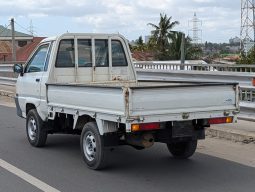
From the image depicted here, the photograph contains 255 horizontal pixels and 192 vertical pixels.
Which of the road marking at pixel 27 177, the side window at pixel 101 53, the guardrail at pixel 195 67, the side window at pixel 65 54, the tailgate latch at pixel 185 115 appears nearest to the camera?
the road marking at pixel 27 177

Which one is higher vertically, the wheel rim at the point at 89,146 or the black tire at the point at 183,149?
the wheel rim at the point at 89,146

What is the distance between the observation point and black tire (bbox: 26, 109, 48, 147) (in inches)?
362

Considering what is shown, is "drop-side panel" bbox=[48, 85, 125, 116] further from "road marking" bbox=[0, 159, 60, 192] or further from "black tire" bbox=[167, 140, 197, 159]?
"black tire" bbox=[167, 140, 197, 159]

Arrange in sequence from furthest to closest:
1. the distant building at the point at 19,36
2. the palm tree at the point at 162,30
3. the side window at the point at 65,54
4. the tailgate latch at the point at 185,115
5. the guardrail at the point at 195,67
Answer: the distant building at the point at 19,36 → the palm tree at the point at 162,30 → the guardrail at the point at 195,67 → the side window at the point at 65,54 → the tailgate latch at the point at 185,115

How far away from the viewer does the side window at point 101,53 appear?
9.38 metres

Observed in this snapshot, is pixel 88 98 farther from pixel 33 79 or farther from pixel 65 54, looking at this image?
pixel 33 79

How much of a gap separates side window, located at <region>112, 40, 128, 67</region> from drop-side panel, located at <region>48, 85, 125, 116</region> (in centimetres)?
162

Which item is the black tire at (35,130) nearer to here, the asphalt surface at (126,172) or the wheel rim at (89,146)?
the asphalt surface at (126,172)

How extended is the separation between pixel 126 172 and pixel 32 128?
9.24 feet

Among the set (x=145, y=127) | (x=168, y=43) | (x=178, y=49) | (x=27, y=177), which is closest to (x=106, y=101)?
(x=145, y=127)

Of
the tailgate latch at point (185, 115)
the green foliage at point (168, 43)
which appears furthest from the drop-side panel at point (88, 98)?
the green foliage at point (168, 43)

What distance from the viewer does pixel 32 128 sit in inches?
376

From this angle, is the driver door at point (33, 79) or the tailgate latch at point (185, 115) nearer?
the tailgate latch at point (185, 115)

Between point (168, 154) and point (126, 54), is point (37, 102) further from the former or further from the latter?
point (168, 154)
